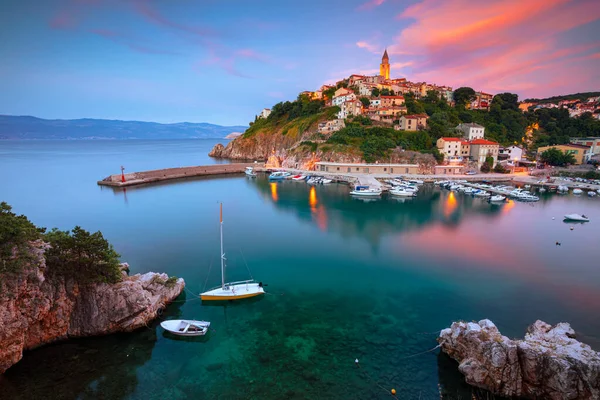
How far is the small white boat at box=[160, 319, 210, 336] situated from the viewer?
46.6 ft

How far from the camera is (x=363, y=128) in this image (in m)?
65.1

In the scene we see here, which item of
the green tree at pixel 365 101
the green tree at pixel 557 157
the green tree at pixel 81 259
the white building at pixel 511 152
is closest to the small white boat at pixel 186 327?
the green tree at pixel 81 259

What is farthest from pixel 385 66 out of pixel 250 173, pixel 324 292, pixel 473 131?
pixel 324 292

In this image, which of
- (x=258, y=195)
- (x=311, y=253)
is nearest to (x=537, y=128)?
(x=258, y=195)

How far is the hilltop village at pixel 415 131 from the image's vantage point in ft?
198

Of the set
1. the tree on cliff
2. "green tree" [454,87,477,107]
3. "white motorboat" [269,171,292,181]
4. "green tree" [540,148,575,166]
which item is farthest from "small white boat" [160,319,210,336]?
"green tree" [454,87,477,107]

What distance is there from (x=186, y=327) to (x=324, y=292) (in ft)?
26.4

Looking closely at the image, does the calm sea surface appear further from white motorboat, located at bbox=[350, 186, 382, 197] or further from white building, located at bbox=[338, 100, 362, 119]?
white building, located at bbox=[338, 100, 362, 119]

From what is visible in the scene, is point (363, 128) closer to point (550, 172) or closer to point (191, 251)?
point (550, 172)

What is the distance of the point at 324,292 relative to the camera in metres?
18.4

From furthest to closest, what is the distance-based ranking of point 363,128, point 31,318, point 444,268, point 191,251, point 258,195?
point 363,128
point 258,195
point 191,251
point 444,268
point 31,318

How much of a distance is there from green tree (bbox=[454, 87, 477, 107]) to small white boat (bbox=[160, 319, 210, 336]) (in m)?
93.2

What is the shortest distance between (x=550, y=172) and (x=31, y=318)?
7771 centimetres

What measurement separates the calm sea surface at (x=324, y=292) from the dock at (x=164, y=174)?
1189cm
